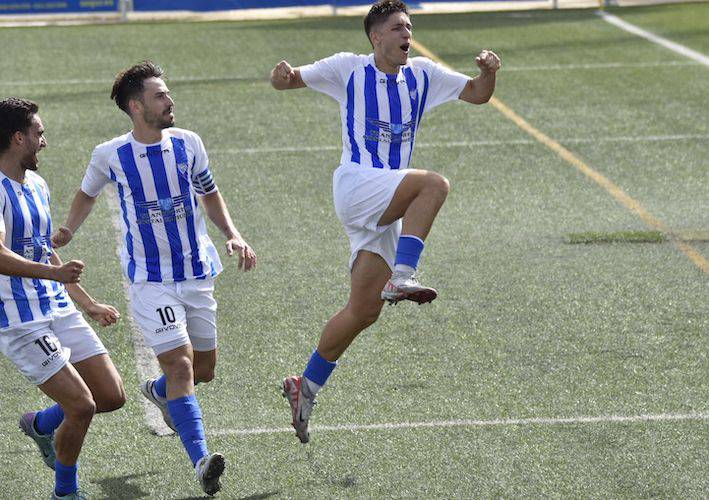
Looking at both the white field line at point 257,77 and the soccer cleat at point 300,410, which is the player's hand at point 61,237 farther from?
the white field line at point 257,77

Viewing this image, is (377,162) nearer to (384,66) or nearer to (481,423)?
(384,66)

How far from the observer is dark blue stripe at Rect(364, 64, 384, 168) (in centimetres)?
730

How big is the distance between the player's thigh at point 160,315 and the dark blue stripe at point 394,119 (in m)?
1.46

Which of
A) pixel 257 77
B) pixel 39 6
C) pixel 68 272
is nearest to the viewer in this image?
pixel 68 272

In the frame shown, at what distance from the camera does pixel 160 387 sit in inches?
275

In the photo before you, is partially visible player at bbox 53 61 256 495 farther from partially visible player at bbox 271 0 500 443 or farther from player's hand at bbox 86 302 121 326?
partially visible player at bbox 271 0 500 443

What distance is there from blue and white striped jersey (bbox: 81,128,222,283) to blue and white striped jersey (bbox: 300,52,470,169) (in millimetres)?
1015

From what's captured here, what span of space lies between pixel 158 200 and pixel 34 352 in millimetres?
936

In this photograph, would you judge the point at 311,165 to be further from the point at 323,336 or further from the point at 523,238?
the point at 323,336

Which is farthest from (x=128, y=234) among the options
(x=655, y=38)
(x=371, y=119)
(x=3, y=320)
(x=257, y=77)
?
(x=655, y=38)

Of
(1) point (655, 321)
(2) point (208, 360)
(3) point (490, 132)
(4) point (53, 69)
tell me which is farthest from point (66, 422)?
(4) point (53, 69)

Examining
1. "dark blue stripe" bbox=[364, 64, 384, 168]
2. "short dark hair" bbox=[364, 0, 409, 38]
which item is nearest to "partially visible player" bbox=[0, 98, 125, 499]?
"dark blue stripe" bbox=[364, 64, 384, 168]

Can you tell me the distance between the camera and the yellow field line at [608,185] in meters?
10.6

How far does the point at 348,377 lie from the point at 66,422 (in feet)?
7.38
